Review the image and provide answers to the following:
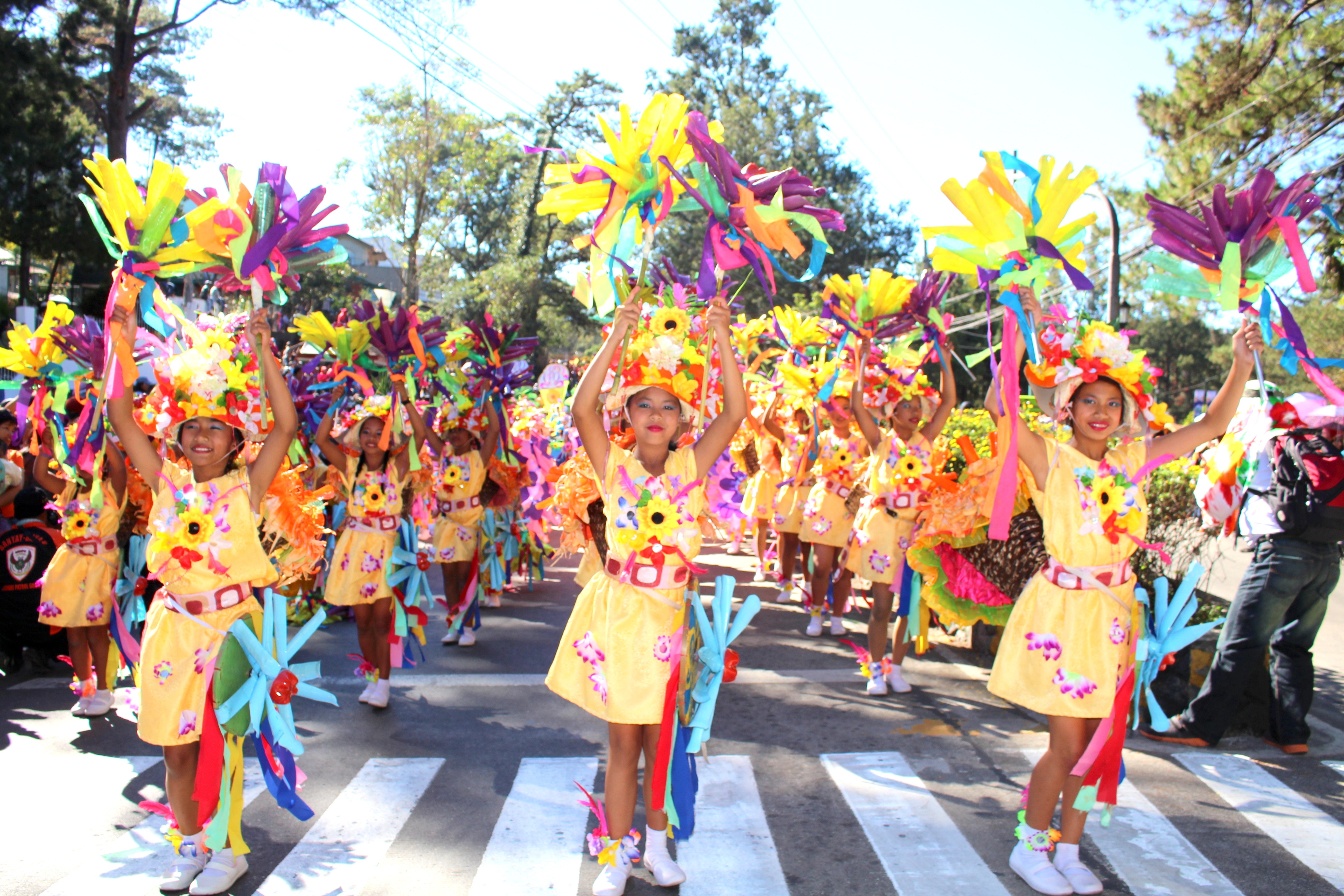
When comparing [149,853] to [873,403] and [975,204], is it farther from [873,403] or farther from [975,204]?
[873,403]

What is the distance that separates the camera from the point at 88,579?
17.5 ft

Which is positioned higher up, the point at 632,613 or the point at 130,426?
the point at 130,426

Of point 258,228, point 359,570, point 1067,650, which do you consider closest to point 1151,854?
point 1067,650

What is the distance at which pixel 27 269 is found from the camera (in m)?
22.5

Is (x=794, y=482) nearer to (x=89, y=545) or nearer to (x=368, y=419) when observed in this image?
(x=368, y=419)

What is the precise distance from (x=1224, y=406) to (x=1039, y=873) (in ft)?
6.38

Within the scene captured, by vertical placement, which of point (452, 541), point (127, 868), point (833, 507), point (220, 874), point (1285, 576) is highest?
point (833, 507)

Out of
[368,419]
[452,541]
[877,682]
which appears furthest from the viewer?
[452,541]

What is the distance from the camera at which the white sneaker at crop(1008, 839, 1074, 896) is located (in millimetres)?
3445

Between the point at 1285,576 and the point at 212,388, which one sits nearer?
the point at 212,388

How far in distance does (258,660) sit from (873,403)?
15.1 ft

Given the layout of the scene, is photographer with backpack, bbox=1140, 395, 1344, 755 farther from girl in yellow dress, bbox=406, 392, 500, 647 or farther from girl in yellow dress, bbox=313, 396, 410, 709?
girl in yellow dress, bbox=406, 392, 500, 647

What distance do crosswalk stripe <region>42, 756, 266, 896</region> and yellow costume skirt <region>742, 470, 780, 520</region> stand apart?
6.06m

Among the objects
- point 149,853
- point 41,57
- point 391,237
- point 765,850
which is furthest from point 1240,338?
point 391,237
